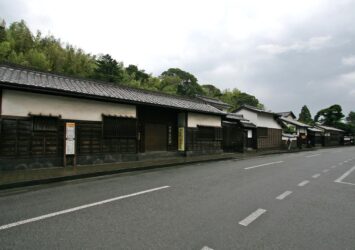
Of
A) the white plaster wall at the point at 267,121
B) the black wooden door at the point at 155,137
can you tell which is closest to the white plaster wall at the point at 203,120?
the black wooden door at the point at 155,137

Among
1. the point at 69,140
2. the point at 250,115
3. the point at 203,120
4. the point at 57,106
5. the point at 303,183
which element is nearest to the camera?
the point at 303,183

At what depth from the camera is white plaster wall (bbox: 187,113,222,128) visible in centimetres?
1787

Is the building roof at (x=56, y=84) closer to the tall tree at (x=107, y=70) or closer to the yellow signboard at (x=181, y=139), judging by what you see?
the yellow signboard at (x=181, y=139)

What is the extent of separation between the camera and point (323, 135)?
43656 mm

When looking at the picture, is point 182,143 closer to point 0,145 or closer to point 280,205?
point 0,145

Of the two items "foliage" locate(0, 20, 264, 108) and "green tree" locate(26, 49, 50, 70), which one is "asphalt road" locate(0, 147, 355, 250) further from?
"green tree" locate(26, 49, 50, 70)

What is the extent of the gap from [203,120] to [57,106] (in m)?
11.3

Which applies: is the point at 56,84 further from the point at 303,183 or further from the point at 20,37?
the point at 20,37

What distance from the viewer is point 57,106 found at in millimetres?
10977

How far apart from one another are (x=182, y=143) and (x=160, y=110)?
305 cm

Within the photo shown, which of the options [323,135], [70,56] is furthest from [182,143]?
[323,135]

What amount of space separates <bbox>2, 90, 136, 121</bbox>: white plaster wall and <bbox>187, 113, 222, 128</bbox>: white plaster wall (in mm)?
5652

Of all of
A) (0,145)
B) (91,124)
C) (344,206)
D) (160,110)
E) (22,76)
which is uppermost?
(22,76)

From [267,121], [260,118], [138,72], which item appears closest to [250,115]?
[260,118]
